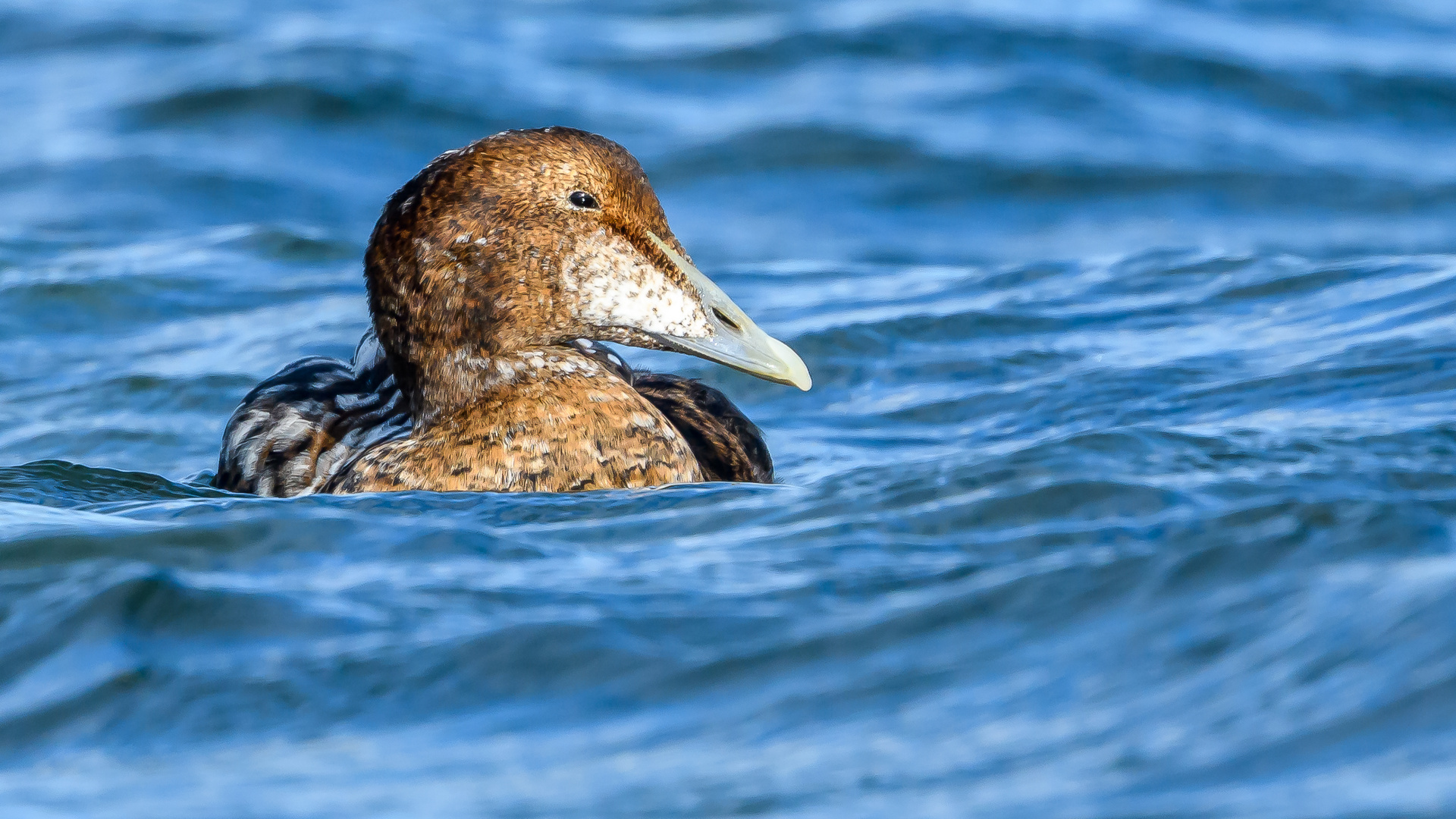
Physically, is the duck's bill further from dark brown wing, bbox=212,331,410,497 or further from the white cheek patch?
dark brown wing, bbox=212,331,410,497

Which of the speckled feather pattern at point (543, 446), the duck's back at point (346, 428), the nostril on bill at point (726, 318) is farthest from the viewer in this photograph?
the duck's back at point (346, 428)

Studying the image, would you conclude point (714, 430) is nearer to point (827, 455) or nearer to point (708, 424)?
point (708, 424)

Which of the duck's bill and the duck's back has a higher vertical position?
the duck's bill

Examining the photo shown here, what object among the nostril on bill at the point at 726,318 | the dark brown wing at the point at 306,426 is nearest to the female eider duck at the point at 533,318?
the nostril on bill at the point at 726,318

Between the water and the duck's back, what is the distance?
10.8 inches

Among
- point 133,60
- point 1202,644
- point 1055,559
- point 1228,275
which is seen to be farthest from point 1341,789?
point 133,60

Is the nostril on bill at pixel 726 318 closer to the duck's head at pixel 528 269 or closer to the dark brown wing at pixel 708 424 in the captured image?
the duck's head at pixel 528 269

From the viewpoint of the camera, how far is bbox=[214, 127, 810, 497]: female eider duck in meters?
4.59

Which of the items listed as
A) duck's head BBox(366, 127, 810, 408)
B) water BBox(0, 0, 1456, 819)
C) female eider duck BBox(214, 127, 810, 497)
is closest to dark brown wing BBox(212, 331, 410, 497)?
female eider duck BBox(214, 127, 810, 497)

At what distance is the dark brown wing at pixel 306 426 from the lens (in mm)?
4902

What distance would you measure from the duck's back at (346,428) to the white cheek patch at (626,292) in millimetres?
261

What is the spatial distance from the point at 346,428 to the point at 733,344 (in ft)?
3.81

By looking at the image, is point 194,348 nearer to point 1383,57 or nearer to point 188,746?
point 188,746

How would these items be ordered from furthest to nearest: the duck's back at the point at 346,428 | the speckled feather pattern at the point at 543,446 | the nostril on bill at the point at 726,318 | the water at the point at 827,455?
1. the duck's back at the point at 346,428
2. the nostril on bill at the point at 726,318
3. the speckled feather pattern at the point at 543,446
4. the water at the point at 827,455
